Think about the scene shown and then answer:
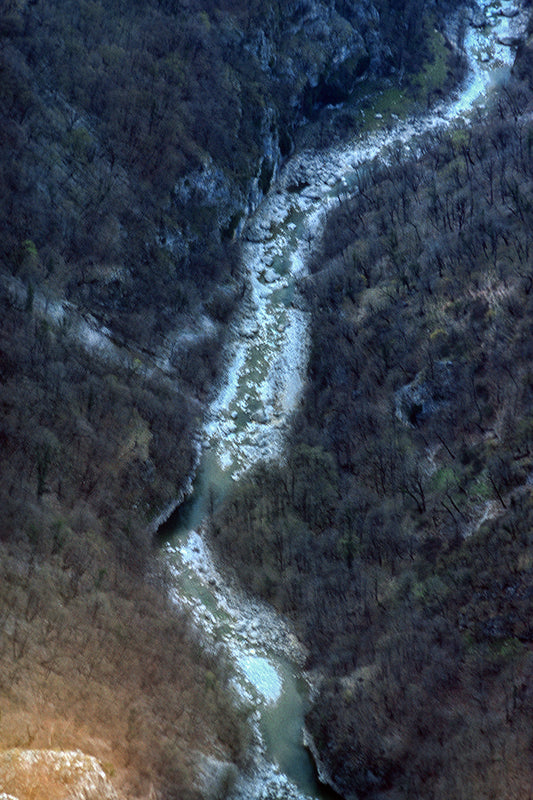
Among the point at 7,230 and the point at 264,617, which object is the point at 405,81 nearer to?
the point at 7,230

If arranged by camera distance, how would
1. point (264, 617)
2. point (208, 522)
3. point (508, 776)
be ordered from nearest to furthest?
1. point (508, 776)
2. point (264, 617)
3. point (208, 522)

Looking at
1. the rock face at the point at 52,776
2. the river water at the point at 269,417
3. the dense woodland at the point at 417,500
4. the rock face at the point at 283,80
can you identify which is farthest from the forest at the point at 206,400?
the river water at the point at 269,417

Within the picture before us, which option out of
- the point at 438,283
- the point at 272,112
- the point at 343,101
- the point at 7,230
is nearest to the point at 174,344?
the point at 7,230

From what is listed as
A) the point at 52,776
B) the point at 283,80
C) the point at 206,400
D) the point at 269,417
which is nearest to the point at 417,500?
the point at 269,417

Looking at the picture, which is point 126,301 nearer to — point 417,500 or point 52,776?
point 417,500

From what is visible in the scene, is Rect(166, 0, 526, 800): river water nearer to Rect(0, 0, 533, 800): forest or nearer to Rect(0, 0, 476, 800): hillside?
Rect(0, 0, 533, 800): forest

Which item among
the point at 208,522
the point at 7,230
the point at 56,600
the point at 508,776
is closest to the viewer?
the point at 508,776

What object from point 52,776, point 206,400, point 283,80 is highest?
point 283,80
